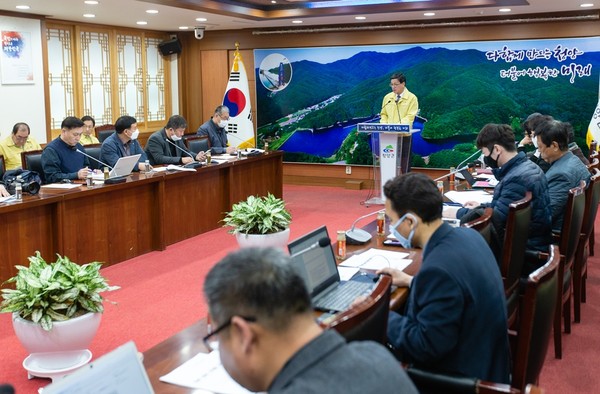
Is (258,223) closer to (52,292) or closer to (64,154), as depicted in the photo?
(52,292)

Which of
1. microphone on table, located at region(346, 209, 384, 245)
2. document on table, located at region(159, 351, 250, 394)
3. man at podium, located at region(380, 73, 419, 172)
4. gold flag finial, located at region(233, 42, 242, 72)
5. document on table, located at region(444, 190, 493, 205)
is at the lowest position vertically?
document on table, located at region(159, 351, 250, 394)

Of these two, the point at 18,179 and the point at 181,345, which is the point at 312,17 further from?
the point at 181,345

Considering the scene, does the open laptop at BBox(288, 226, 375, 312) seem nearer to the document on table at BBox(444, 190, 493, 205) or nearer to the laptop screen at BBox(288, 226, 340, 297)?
the laptop screen at BBox(288, 226, 340, 297)

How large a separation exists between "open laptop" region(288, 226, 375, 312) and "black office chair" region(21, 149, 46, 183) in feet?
13.4

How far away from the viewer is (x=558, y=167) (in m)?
4.45

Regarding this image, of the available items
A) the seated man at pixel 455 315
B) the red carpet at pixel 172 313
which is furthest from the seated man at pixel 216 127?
the seated man at pixel 455 315

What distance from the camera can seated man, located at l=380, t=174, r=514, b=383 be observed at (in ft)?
6.84

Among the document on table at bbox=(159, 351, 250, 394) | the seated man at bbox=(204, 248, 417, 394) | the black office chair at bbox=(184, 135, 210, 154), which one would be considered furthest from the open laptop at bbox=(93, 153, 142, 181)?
the seated man at bbox=(204, 248, 417, 394)

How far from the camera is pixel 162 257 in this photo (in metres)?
6.05

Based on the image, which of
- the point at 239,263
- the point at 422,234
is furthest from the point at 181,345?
the point at 239,263

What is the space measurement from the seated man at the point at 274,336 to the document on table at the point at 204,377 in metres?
0.68

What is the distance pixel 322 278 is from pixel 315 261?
7 cm

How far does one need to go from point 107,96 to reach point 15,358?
21.0 ft

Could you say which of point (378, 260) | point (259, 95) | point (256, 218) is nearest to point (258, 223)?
point (256, 218)
